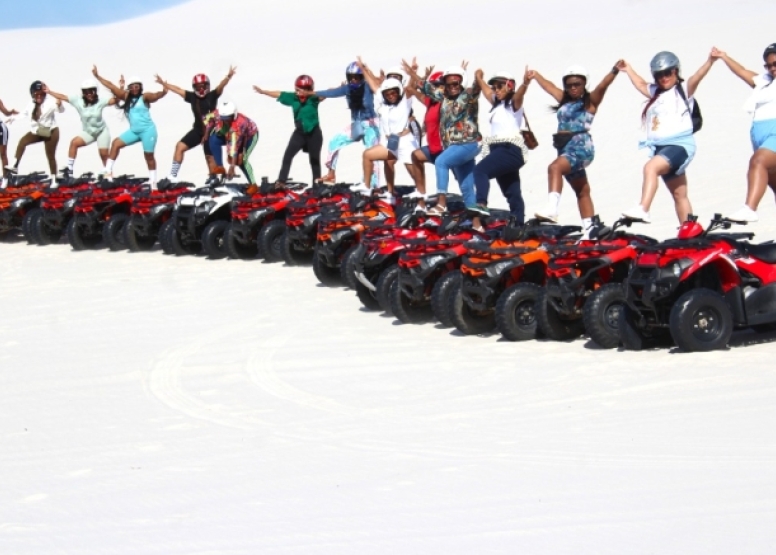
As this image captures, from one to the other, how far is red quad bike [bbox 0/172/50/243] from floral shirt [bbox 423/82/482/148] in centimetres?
709

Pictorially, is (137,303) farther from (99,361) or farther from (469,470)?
(469,470)

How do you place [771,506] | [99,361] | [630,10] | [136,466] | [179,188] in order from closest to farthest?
1. [771,506]
2. [136,466]
3. [99,361]
4. [179,188]
5. [630,10]

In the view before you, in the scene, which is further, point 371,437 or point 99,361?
point 99,361

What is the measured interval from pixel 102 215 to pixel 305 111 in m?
2.82

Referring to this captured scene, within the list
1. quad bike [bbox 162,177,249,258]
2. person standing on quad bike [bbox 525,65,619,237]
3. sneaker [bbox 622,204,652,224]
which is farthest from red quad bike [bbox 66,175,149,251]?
sneaker [bbox 622,204,652,224]

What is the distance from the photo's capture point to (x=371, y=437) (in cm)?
802

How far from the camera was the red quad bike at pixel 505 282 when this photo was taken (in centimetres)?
1049

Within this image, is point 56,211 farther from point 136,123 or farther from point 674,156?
point 674,156

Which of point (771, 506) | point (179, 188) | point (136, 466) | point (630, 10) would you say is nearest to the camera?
point (771, 506)

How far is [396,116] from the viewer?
51.4ft

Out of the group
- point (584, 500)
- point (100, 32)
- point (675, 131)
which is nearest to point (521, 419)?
point (584, 500)

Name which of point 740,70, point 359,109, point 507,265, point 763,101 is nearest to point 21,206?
point 359,109

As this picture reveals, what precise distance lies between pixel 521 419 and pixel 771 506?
2269mm

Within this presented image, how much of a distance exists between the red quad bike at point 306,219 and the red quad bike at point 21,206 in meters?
4.89
